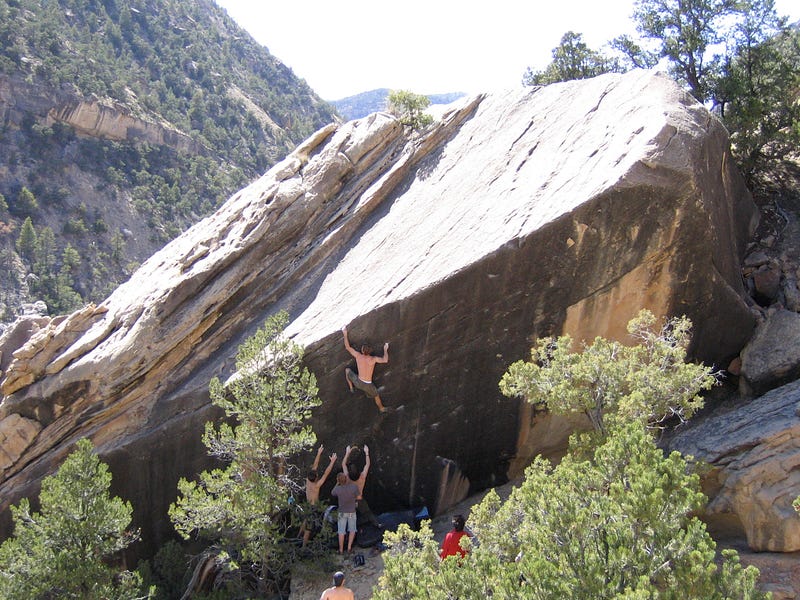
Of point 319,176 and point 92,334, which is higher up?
point 319,176

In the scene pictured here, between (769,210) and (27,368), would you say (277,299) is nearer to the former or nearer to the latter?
(27,368)

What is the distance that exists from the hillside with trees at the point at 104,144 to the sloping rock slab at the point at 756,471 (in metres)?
56.4

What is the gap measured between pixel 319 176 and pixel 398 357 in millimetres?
6248

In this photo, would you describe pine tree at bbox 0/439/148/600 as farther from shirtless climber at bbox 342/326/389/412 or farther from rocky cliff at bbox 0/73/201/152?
rocky cliff at bbox 0/73/201/152

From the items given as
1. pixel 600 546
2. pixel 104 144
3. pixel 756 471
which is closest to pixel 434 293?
pixel 756 471

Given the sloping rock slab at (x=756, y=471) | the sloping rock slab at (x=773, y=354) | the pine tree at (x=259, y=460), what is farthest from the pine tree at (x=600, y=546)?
the sloping rock slab at (x=773, y=354)

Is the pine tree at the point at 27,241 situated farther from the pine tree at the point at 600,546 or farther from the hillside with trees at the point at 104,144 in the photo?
the pine tree at the point at 600,546

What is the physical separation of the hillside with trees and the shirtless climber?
5081 centimetres

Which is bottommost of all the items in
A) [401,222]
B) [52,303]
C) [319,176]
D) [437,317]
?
[52,303]

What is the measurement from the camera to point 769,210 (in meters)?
18.0

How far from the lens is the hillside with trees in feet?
205

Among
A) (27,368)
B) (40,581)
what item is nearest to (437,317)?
(40,581)

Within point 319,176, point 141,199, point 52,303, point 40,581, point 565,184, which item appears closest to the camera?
point 40,581

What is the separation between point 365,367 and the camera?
13.2 metres
